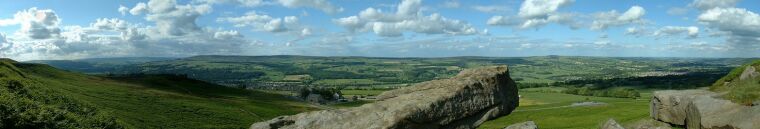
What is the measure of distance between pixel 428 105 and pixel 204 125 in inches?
2610

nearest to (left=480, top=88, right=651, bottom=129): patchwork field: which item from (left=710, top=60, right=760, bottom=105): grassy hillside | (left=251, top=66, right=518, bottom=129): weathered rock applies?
(left=710, top=60, right=760, bottom=105): grassy hillside

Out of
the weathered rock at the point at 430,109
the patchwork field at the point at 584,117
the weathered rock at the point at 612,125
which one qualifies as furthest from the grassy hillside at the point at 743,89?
the weathered rock at the point at 430,109

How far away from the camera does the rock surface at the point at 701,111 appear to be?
28.4 m

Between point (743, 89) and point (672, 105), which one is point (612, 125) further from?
point (743, 89)

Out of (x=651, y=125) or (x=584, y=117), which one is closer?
(x=651, y=125)

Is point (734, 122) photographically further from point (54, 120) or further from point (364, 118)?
point (54, 120)

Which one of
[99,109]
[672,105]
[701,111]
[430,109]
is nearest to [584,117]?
[672,105]

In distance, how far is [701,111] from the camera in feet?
102

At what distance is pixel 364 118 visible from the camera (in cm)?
3078

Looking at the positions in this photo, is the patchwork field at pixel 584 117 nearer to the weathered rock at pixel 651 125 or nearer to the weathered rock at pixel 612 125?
the weathered rock at pixel 651 125

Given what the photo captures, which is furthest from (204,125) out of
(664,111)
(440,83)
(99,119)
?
(664,111)

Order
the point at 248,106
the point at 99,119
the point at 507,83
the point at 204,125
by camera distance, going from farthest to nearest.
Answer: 1. the point at 248,106
2. the point at 204,125
3. the point at 99,119
4. the point at 507,83

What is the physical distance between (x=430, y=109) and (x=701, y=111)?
14.5m

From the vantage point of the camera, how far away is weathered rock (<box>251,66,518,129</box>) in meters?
30.6
